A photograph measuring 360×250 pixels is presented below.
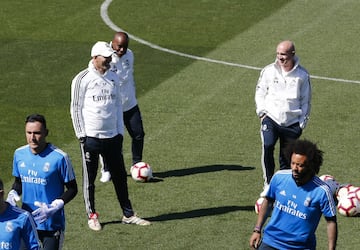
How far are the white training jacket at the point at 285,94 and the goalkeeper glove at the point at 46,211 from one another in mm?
5536

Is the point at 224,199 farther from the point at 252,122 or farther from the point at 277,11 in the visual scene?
the point at 277,11

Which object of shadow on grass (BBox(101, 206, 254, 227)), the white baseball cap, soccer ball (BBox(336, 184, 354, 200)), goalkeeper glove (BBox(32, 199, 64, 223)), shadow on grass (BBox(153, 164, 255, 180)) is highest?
the white baseball cap

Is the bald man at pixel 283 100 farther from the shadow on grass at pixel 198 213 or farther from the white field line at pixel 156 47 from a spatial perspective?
the white field line at pixel 156 47

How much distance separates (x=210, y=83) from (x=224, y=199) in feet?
22.9

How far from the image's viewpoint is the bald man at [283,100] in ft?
55.7

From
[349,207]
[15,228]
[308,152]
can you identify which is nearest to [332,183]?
[349,207]

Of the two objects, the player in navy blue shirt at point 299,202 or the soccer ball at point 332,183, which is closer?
the player in navy blue shirt at point 299,202

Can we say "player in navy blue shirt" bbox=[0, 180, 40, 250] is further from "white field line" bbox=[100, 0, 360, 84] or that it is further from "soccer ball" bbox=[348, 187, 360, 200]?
"white field line" bbox=[100, 0, 360, 84]

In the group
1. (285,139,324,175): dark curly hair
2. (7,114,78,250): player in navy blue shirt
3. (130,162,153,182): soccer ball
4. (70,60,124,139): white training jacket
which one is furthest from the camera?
(130,162,153,182): soccer ball

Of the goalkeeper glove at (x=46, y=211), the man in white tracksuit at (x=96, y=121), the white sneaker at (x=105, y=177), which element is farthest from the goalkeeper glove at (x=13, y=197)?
the white sneaker at (x=105, y=177)

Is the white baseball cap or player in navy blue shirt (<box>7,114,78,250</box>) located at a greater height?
the white baseball cap

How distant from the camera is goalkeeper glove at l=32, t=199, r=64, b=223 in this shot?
12281 mm

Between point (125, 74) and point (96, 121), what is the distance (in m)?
2.43

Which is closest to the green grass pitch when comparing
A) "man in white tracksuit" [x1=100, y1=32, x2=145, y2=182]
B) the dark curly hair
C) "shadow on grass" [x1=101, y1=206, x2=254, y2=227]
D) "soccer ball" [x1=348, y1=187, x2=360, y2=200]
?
"shadow on grass" [x1=101, y1=206, x2=254, y2=227]
